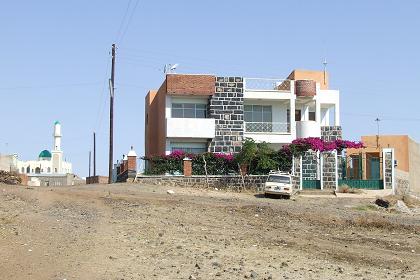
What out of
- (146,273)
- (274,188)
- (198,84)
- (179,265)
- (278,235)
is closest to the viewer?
(146,273)

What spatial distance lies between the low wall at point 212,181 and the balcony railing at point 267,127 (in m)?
8.82

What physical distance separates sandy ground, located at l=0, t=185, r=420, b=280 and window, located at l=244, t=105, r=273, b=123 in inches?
810

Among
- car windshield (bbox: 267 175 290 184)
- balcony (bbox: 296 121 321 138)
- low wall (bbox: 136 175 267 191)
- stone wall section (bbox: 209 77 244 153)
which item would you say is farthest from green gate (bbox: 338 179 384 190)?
stone wall section (bbox: 209 77 244 153)

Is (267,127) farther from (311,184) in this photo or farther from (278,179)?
(278,179)

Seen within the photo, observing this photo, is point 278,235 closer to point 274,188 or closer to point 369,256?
point 369,256

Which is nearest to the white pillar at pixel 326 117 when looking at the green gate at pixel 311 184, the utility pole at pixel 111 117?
the green gate at pixel 311 184

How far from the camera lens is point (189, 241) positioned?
1892 cm

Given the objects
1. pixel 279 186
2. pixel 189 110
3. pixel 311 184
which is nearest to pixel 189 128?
pixel 189 110

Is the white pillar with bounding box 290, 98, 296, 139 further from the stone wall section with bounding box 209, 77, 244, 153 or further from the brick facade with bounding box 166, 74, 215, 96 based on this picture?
the brick facade with bounding box 166, 74, 215, 96

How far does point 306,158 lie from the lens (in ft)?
145

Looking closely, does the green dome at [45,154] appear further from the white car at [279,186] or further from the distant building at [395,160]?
the white car at [279,186]

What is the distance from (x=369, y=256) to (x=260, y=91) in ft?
104

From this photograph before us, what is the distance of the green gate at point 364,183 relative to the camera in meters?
43.2

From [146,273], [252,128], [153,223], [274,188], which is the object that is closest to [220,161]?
[274,188]
